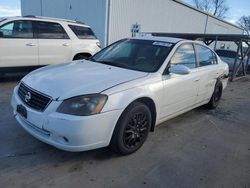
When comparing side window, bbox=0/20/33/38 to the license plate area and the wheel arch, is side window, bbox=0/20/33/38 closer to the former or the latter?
the license plate area

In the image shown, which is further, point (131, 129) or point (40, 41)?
point (40, 41)

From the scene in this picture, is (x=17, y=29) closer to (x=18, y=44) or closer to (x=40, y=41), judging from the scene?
(x=18, y=44)

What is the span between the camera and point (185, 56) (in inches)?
171

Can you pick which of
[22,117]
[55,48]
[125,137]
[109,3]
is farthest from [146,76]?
[109,3]

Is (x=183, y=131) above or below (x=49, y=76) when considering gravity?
below

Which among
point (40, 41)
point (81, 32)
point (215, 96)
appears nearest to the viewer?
point (215, 96)

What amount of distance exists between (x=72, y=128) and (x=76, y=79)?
73 cm

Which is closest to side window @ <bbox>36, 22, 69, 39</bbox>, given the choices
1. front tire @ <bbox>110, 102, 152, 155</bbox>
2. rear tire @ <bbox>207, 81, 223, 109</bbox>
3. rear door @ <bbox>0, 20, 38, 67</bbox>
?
rear door @ <bbox>0, 20, 38, 67</bbox>

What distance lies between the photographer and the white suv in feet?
21.2

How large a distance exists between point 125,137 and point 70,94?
3.06 ft

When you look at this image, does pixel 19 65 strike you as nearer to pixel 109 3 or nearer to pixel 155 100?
pixel 155 100

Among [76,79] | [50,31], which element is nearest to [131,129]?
[76,79]

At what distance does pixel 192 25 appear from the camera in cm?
2322

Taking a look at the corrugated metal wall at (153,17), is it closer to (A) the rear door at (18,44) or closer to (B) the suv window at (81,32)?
(B) the suv window at (81,32)
